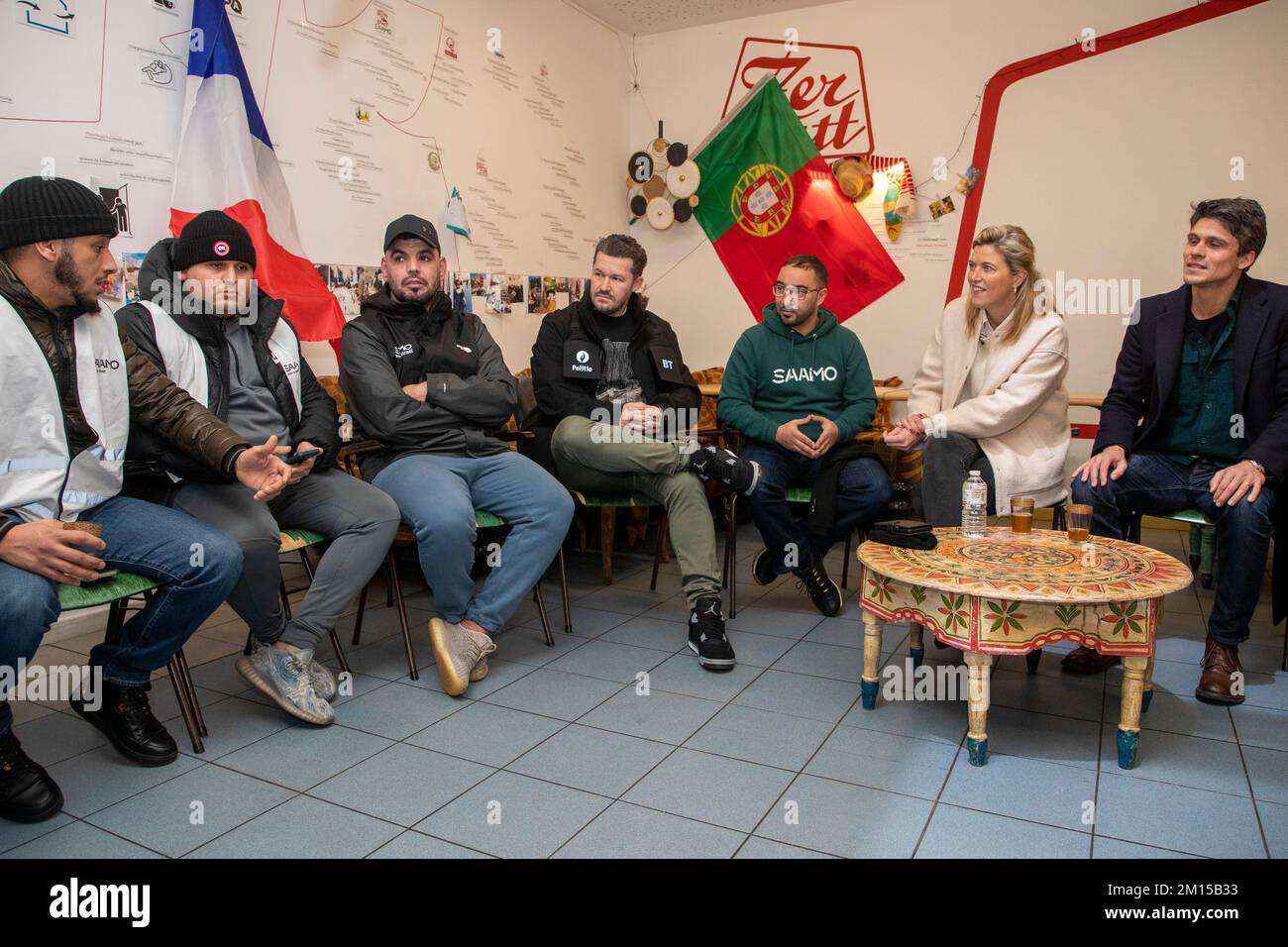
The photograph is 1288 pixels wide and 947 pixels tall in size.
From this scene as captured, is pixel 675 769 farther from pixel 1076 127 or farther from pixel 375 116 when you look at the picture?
pixel 1076 127

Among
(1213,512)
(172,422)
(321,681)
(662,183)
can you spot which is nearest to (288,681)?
(321,681)

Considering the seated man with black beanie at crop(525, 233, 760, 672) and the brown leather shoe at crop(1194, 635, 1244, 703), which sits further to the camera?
the seated man with black beanie at crop(525, 233, 760, 672)

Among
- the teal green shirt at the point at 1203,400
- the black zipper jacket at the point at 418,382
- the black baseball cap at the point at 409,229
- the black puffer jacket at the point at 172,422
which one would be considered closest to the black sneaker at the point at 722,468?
the black zipper jacket at the point at 418,382

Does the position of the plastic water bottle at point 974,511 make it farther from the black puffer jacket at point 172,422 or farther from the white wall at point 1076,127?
the white wall at point 1076,127

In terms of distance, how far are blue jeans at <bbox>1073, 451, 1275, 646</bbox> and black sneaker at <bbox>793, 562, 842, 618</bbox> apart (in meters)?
0.92

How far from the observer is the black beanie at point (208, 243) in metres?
2.50

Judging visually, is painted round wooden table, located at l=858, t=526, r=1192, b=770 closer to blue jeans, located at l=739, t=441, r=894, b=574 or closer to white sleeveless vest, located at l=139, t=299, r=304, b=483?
blue jeans, located at l=739, t=441, r=894, b=574

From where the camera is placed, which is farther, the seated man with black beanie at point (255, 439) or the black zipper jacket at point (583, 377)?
the black zipper jacket at point (583, 377)

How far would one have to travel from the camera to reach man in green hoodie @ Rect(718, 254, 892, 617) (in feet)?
11.2

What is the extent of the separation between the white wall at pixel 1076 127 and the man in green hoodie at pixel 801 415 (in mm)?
2021

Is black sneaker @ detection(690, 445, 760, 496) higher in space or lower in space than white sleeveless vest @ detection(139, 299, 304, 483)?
lower

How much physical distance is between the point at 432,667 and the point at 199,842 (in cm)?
111

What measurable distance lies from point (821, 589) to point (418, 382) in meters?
1.67

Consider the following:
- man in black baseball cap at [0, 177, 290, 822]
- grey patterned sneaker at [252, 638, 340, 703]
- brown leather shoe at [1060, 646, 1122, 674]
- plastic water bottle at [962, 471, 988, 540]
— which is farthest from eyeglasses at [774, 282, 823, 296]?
grey patterned sneaker at [252, 638, 340, 703]
